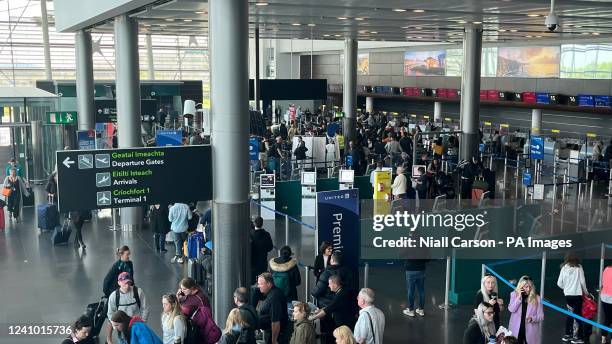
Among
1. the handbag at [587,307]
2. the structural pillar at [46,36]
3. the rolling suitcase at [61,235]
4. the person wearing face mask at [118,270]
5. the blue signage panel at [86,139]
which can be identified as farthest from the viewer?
the structural pillar at [46,36]

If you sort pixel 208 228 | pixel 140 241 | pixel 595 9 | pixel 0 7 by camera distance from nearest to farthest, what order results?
pixel 208 228, pixel 595 9, pixel 140 241, pixel 0 7

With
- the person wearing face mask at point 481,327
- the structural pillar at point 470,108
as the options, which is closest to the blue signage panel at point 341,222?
the person wearing face mask at point 481,327

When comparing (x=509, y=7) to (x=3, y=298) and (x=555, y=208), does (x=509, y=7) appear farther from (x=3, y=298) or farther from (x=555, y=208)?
(x=3, y=298)

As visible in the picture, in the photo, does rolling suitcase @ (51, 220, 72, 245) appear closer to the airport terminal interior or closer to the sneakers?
the airport terminal interior

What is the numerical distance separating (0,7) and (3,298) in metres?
28.8

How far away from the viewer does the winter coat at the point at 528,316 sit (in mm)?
8070

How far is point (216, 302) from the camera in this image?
10156 mm

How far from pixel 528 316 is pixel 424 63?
101ft

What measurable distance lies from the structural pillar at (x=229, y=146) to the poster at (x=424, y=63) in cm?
2803

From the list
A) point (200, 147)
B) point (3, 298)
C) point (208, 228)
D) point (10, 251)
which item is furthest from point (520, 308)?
point (10, 251)

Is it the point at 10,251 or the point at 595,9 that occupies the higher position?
the point at 595,9

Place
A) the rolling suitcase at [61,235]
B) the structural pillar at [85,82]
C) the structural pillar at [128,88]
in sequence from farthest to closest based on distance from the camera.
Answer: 1. the structural pillar at [85,82]
2. the structural pillar at [128,88]
3. the rolling suitcase at [61,235]

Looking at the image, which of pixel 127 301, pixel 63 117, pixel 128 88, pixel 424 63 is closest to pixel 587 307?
pixel 127 301

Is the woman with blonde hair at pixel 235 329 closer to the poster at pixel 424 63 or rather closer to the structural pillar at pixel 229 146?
the structural pillar at pixel 229 146
